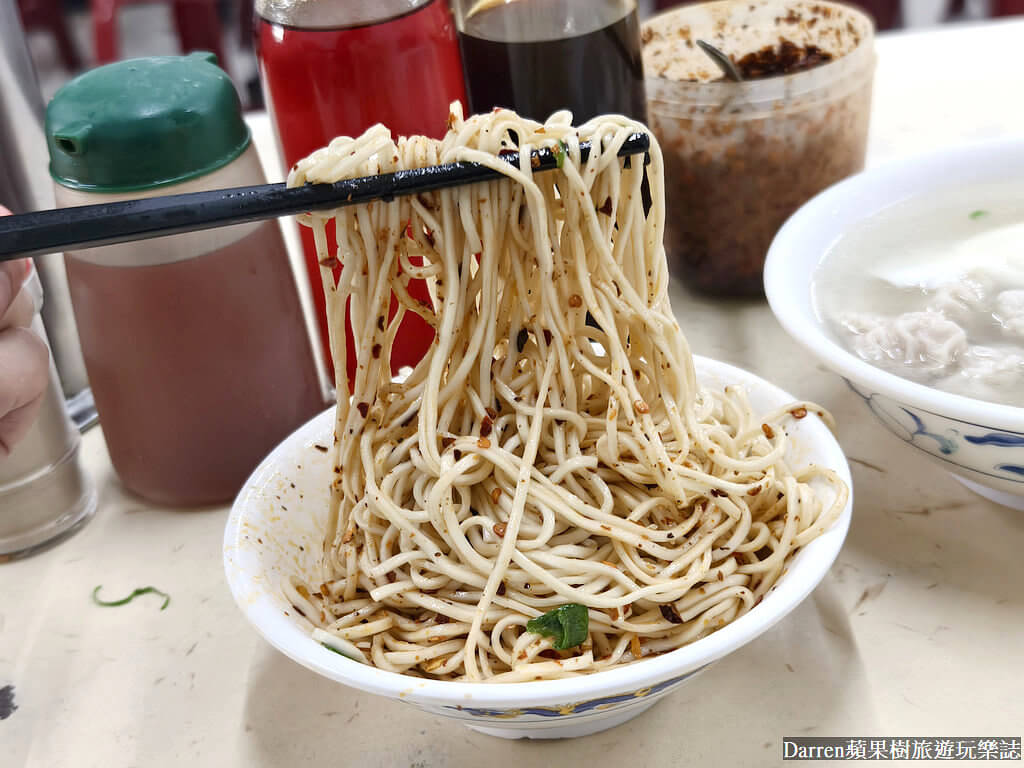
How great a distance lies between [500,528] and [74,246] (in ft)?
1.40

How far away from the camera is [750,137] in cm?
142

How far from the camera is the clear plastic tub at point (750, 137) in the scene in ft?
4.65

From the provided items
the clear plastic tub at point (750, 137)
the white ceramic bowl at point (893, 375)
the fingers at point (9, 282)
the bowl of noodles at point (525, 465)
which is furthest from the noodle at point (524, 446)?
the clear plastic tub at point (750, 137)

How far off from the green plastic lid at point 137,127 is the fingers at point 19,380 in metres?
0.18

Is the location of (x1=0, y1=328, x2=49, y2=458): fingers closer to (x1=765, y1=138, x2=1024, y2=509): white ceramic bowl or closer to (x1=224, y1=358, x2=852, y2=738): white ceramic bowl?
(x1=224, y1=358, x2=852, y2=738): white ceramic bowl

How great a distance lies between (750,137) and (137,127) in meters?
0.80

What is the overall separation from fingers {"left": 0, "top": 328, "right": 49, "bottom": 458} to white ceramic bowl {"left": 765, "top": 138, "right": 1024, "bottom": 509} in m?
0.76

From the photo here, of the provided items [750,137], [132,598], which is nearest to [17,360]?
[132,598]

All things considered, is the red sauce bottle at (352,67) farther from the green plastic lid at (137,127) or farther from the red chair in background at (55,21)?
the red chair in background at (55,21)

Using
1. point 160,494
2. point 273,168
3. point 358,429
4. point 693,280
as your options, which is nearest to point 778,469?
point 358,429

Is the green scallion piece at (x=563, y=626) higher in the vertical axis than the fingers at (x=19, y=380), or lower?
lower

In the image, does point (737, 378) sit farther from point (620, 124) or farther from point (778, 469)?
point (620, 124)

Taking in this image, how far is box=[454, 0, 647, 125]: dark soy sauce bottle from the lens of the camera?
1.28 meters

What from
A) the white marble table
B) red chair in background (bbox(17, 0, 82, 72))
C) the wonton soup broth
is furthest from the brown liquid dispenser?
red chair in background (bbox(17, 0, 82, 72))
